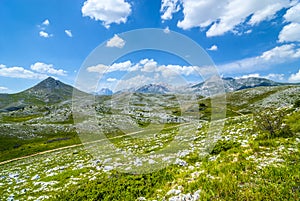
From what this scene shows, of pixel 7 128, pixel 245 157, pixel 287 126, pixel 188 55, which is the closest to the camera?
pixel 245 157

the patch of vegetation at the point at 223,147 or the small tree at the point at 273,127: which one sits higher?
the small tree at the point at 273,127

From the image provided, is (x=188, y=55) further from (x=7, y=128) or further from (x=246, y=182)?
(x=7, y=128)

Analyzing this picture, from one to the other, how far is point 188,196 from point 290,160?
6.52m

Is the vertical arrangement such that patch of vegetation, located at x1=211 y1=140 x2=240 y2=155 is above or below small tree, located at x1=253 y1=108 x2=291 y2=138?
below

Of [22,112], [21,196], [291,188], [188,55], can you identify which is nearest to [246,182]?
[291,188]

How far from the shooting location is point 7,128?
83.4 meters

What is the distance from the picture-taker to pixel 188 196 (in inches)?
368

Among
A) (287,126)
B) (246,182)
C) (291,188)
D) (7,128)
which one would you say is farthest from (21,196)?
(7,128)

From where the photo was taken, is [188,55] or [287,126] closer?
[287,126]

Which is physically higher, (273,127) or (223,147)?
(273,127)

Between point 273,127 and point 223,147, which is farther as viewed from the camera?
point 273,127

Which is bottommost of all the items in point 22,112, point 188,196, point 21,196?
point 21,196

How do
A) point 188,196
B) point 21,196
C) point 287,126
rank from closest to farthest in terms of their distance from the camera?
point 188,196, point 21,196, point 287,126

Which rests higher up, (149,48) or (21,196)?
(149,48)
